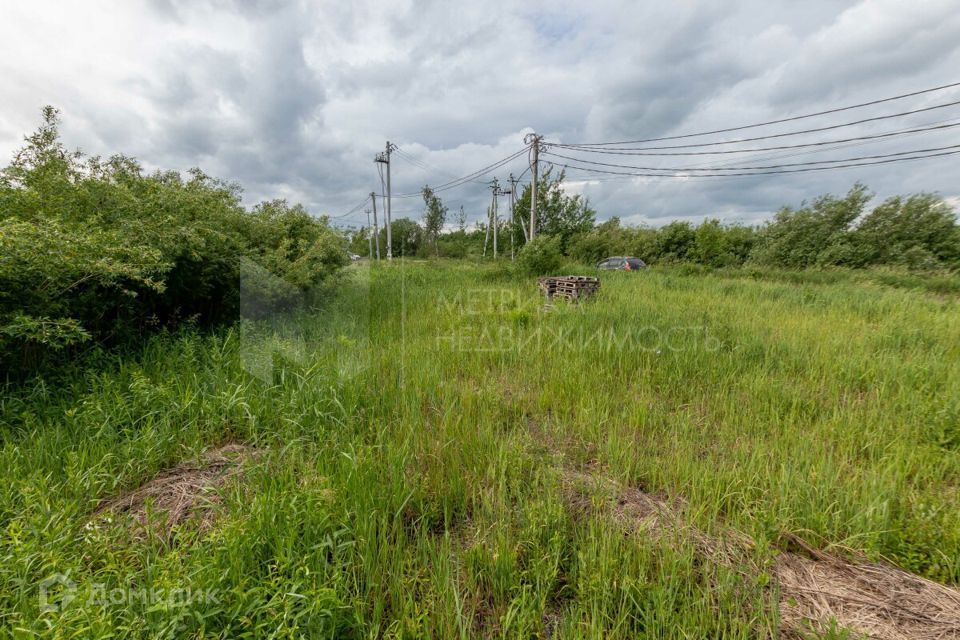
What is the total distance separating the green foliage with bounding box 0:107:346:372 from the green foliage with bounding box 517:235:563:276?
6634 mm

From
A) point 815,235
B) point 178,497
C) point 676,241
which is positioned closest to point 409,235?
point 676,241

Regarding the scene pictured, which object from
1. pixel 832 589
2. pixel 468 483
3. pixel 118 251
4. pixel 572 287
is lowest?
pixel 832 589

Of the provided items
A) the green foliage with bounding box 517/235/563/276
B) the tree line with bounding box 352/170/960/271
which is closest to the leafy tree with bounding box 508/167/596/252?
the tree line with bounding box 352/170/960/271

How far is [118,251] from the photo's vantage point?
3.20m

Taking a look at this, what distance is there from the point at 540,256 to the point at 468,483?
9607mm

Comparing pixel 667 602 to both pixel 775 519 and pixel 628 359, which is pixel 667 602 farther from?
pixel 628 359

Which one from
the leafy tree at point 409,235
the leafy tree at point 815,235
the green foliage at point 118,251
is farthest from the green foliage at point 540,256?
the leafy tree at point 409,235

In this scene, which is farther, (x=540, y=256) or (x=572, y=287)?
(x=540, y=256)

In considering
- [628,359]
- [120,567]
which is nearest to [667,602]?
[120,567]

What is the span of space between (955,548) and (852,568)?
1.90ft

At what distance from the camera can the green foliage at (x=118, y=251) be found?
8.82 feet

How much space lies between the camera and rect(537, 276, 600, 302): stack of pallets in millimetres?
7723

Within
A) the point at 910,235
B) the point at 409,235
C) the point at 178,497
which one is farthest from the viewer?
the point at 409,235

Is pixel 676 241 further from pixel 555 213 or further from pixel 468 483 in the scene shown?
pixel 468 483
